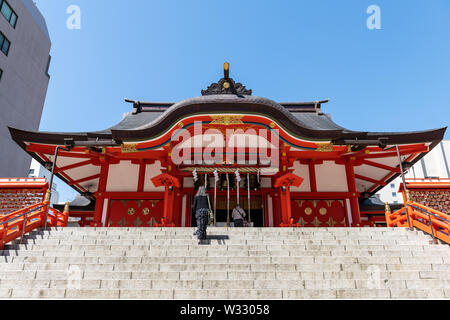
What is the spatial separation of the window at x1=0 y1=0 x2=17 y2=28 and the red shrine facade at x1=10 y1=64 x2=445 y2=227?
666 inches

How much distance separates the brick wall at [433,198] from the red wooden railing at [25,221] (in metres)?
12.1

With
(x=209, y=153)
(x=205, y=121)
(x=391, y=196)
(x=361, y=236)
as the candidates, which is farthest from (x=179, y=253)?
(x=391, y=196)

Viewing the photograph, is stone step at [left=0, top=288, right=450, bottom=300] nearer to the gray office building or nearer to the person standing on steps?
the person standing on steps

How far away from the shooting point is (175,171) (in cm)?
1230

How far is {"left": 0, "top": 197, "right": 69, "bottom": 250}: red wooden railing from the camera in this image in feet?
22.3

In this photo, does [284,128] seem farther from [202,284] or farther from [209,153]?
[202,284]

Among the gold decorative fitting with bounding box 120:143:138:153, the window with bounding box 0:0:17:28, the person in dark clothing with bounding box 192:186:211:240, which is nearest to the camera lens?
the person in dark clothing with bounding box 192:186:211:240

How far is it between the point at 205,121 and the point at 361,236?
21.0 feet

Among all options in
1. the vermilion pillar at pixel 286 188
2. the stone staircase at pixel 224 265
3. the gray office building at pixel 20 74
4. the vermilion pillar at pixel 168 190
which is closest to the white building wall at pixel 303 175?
the vermilion pillar at pixel 286 188

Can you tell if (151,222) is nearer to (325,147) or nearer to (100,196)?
(100,196)

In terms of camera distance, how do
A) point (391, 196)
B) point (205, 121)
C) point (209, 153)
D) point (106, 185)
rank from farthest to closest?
point (391, 196) < point (106, 185) < point (209, 153) < point (205, 121)

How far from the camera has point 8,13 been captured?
74.1 feet

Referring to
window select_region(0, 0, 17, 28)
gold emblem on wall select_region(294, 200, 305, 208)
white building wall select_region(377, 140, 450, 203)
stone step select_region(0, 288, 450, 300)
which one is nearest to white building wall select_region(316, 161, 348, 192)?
gold emblem on wall select_region(294, 200, 305, 208)

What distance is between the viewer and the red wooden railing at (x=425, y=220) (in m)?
7.14
